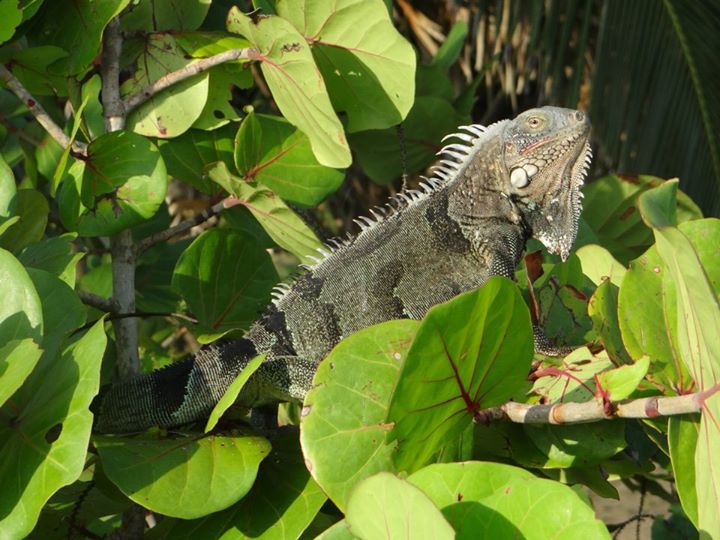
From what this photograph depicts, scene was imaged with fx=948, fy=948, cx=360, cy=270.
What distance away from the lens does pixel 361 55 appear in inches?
68.9

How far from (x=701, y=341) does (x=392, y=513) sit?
1.29 feet

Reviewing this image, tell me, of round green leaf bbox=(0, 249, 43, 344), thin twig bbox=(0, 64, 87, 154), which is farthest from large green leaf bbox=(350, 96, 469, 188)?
round green leaf bbox=(0, 249, 43, 344)

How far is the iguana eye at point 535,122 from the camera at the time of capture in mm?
2320

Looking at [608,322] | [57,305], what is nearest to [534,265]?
[608,322]

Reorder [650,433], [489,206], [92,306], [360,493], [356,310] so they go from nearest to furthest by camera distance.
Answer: [360,493], [650,433], [92,306], [356,310], [489,206]

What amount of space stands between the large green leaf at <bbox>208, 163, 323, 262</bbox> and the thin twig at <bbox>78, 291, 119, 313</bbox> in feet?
1.01

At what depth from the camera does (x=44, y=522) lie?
1.61 meters

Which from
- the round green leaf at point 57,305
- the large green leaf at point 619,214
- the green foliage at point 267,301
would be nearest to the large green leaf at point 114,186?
the green foliage at point 267,301

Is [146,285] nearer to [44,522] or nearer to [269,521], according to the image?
[44,522]

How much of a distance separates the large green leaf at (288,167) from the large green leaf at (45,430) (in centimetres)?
71

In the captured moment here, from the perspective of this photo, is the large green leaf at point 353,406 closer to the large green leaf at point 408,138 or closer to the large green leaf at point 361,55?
the large green leaf at point 361,55

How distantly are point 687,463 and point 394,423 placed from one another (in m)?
0.36

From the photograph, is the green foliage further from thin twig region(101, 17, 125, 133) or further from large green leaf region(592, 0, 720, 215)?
large green leaf region(592, 0, 720, 215)

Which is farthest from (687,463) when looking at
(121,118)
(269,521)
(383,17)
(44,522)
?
(121,118)
